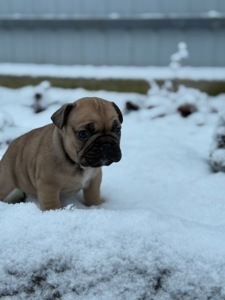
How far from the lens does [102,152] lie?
2104mm

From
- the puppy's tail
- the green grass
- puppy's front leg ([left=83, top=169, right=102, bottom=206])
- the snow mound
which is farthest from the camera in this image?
the green grass

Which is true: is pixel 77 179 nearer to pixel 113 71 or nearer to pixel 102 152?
pixel 102 152

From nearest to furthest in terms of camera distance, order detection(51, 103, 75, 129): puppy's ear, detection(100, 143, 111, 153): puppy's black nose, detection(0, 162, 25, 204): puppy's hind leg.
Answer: detection(100, 143, 111, 153): puppy's black nose → detection(51, 103, 75, 129): puppy's ear → detection(0, 162, 25, 204): puppy's hind leg

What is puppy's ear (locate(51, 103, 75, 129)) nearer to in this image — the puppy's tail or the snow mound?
the puppy's tail

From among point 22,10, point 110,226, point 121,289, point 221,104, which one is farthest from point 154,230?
point 22,10

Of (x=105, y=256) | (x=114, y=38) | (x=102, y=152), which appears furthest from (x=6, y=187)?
(x=114, y=38)

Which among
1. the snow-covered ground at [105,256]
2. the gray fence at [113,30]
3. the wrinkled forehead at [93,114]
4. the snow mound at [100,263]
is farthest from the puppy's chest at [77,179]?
the gray fence at [113,30]

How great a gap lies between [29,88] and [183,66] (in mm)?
2010

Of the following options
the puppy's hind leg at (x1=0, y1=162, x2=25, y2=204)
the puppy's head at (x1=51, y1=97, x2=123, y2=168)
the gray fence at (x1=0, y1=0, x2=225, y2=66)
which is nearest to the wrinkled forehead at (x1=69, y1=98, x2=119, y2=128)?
the puppy's head at (x1=51, y1=97, x2=123, y2=168)

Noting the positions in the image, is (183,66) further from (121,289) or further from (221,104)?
(121,289)

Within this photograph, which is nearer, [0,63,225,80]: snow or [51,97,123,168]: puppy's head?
[51,97,123,168]: puppy's head

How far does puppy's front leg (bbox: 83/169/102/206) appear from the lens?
251cm

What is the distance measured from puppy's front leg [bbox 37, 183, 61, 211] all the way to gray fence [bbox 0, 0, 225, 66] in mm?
3272

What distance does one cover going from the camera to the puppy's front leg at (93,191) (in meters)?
2.51
